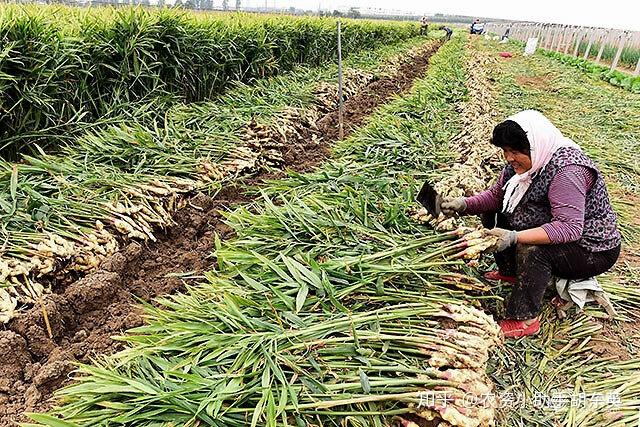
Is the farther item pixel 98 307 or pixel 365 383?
pixel 98 307

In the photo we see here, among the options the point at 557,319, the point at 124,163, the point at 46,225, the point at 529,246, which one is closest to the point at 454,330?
the point at 529,246

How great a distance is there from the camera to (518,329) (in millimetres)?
2535

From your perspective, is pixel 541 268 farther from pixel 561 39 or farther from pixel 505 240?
pixel 561 39

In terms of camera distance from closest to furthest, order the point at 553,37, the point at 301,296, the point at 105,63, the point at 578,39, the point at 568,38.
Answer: the point at 301,296, the point at 105,63, the point at 578,39, the point at 568,38, the point at 553,37

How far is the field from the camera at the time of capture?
1.81 meters

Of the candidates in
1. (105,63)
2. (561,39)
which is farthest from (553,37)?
(105,63)

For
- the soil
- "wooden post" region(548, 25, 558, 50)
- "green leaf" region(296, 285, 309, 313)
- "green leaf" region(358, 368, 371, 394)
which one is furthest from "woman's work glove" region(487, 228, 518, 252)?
"wooden post" region(548, 25, 558, 50)

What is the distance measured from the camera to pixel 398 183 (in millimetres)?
3902

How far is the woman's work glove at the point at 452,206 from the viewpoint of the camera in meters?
2.91

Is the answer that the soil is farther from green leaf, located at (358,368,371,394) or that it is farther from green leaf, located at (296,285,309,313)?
green leaf, located at (358,368,371,394)

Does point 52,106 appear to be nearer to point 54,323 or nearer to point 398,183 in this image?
point 54,323

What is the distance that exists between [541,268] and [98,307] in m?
2.37

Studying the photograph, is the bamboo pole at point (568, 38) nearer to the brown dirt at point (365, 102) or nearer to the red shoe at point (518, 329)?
the brown dirt at point (365, 102)

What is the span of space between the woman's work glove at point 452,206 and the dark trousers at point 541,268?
0.45m
